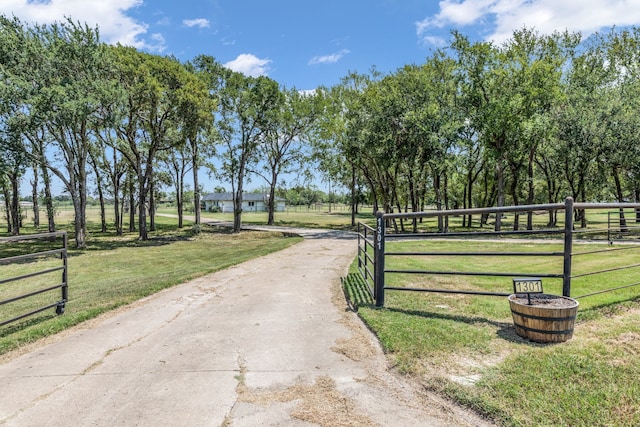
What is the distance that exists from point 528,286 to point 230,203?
84690 mm

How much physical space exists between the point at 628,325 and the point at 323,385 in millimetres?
3600

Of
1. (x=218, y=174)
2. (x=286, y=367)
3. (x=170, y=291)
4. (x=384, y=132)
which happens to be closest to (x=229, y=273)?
(x=170, y=291)

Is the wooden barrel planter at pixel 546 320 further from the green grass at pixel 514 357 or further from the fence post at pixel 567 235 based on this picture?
the fence post at pixel 567 235

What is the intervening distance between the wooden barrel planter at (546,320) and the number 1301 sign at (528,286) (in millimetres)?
181

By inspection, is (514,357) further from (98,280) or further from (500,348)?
(98,280)

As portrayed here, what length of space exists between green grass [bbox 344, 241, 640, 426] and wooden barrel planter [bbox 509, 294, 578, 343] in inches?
3.7

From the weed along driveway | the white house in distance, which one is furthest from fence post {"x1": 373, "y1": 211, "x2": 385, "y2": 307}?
the white house in distance

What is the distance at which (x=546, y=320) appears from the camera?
3688 millimetres

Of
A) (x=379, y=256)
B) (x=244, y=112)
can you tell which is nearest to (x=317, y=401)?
(x=379, y=256)

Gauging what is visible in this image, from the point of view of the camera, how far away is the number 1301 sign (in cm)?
408

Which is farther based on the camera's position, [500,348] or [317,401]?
[500,348]

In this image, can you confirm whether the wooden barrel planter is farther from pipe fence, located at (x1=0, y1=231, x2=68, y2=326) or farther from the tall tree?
the tall tree

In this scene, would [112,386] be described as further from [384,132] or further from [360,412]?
[384,132]

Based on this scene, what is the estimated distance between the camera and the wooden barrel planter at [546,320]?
3.66 metres
